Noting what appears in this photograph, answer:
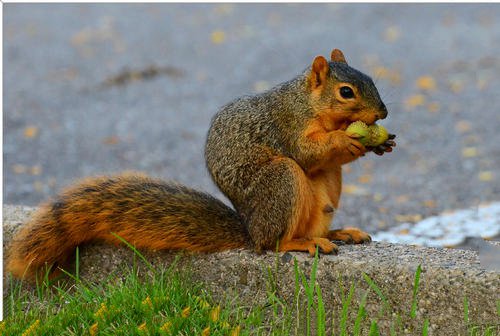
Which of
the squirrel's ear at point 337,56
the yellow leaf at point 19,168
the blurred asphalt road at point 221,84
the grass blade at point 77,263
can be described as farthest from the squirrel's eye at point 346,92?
the yellow leaf at point 19,168

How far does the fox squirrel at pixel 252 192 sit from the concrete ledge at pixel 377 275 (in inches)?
2.2

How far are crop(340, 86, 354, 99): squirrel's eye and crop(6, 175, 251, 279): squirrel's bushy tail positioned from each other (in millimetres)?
587

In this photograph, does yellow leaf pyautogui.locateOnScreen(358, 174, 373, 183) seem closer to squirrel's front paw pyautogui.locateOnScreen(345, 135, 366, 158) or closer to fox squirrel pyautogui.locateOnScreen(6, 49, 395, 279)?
fox squirrel pyautogui.locateOnScreen(6, 49, 395, 279)

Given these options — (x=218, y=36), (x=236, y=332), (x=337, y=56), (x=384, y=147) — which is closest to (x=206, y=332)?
(x=236, y=332)

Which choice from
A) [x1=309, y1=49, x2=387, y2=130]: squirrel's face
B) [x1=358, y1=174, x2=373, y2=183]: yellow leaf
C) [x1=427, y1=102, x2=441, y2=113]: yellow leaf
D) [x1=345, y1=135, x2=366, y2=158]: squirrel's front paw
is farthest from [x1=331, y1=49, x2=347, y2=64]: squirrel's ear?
[x1=427, y1=102, x2=441, y2=113]: yellow leaf

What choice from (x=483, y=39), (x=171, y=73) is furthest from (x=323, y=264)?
(x=483, y=39)

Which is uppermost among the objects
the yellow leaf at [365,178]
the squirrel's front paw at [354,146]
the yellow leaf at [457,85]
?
the yellow leaf at [457,85]

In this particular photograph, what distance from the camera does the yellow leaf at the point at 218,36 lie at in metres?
8.67

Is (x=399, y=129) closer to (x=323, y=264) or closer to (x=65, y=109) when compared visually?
(x=65, y=109)

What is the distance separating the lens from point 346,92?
9.34ft

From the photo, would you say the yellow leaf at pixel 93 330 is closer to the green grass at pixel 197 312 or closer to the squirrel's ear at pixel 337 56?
the green grass at pixel 197 312

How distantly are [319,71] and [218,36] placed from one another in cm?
601

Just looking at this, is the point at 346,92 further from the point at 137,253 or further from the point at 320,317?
the point at 137,253

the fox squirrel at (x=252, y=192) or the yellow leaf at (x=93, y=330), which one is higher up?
the fox squirrel at (x=252, y=192)
